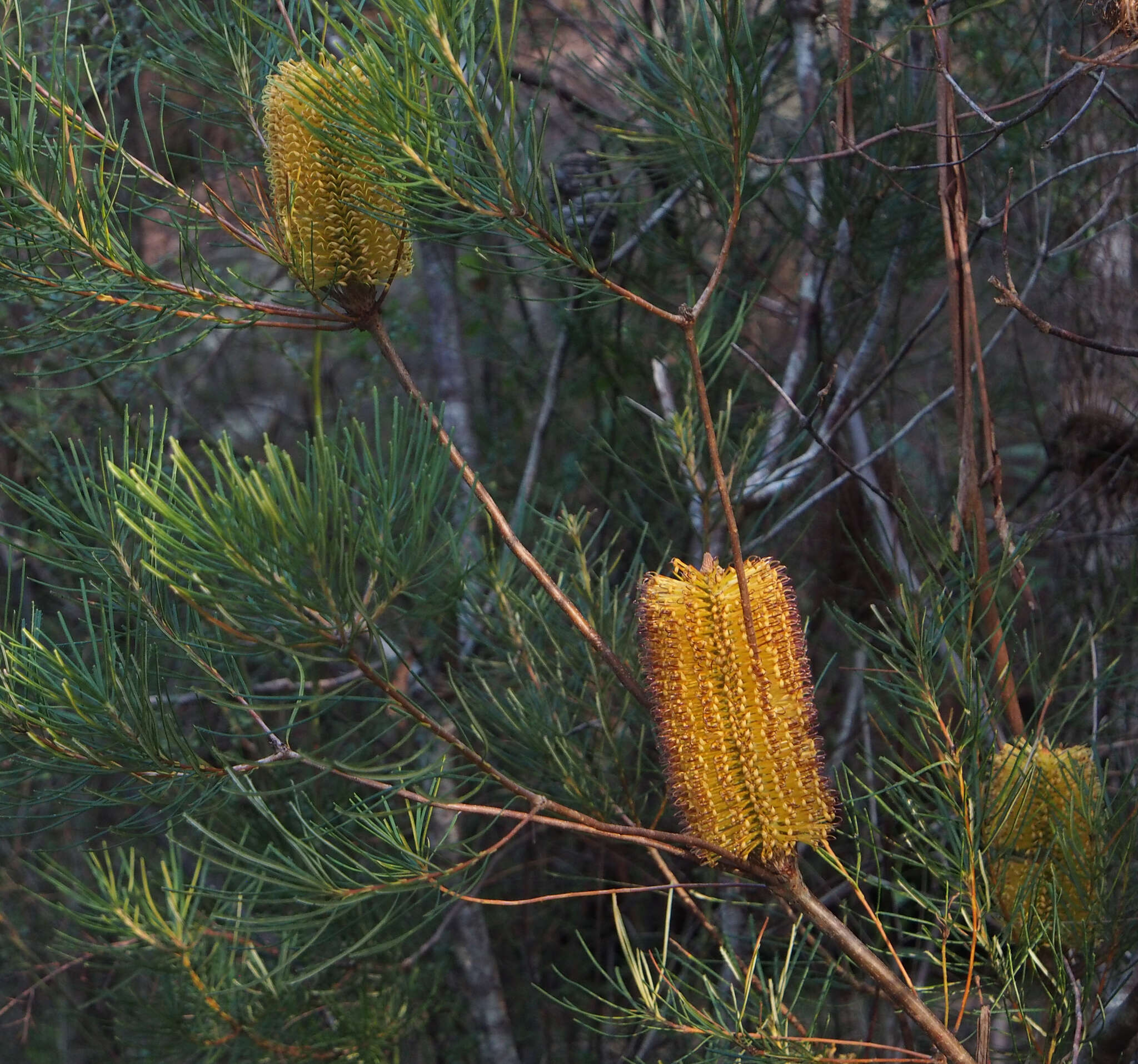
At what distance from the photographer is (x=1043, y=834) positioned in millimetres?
812

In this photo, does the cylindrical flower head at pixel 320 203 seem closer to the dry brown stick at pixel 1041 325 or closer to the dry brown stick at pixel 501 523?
the dry brown stick at pixel 501 523

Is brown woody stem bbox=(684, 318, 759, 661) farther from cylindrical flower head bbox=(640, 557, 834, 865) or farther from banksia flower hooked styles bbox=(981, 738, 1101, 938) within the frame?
banksia flower hooked styles bbox=(981, 738, 1101, 938)

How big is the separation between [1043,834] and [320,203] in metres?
0.70

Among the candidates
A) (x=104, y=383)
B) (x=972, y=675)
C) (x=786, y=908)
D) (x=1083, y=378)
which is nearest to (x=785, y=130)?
(x=1083, y=378)

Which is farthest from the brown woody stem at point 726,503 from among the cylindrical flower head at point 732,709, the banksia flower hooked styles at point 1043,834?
the banksia flower hooked styles at point 1043,834

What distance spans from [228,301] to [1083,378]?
1149 mm

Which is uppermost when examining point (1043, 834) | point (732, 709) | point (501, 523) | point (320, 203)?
point (320, 203)

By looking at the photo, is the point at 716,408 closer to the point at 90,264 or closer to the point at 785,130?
the point at 785,130

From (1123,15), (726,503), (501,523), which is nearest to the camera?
(726,503)

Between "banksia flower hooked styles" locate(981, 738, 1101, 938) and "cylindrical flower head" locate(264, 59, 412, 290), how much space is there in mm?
558

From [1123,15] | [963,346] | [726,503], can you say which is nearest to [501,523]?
[726,503]

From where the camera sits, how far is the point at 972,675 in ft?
2.62

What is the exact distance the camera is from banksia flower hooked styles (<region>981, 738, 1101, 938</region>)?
29.5 inches

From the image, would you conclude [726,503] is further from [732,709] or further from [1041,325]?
[1041,325]
